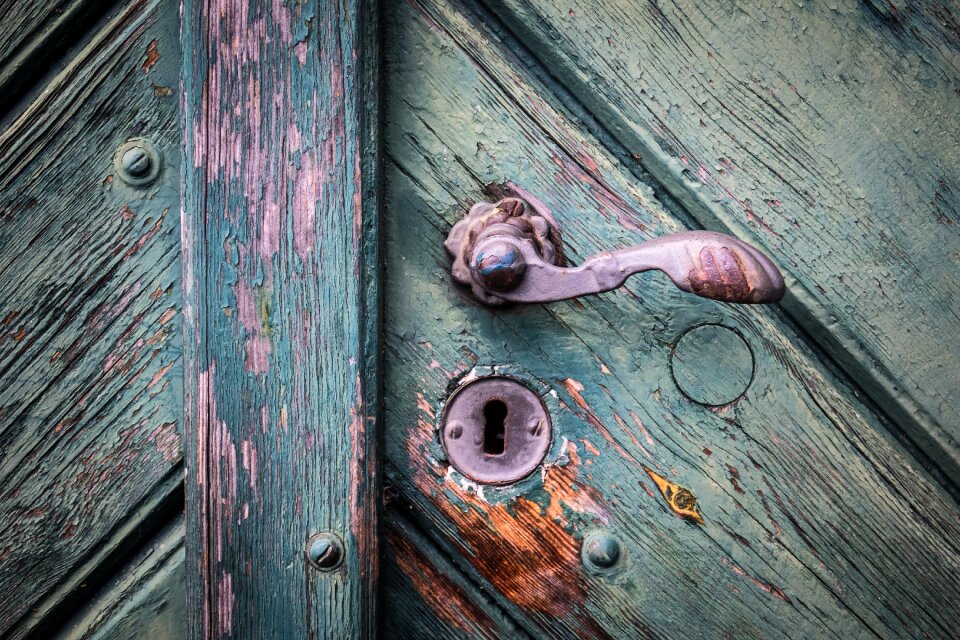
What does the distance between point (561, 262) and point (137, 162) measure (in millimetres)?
366

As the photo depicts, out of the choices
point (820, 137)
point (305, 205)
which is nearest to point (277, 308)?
point (305, 205)

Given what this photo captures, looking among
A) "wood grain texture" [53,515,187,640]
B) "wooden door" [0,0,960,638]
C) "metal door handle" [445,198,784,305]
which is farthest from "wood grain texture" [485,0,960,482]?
"wood grain texture" [53,515,187,640]

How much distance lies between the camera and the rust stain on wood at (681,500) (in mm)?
541

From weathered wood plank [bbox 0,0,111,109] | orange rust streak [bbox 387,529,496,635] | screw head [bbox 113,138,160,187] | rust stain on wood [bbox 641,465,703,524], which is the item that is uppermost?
weathered wood plank [bbox 0,0,111,109]

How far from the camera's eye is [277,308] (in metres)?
0.49

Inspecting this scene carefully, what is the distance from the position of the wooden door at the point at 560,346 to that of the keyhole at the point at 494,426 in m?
0.03

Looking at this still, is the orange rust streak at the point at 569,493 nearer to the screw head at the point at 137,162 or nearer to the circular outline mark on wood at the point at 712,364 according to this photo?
the circular outline mark on wood at the point at 712,364

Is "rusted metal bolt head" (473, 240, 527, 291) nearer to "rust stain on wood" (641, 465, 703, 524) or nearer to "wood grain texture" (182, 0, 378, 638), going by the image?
"wood grain texture" (182, 0, 378, 638)

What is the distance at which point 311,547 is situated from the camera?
496mm

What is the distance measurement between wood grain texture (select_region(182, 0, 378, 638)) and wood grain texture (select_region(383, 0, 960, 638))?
0.05 metres

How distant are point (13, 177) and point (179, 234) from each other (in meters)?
0.14

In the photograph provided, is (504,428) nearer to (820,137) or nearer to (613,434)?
(613,434)

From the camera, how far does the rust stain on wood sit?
541 mm

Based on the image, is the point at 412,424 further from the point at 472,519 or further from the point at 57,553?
the point at 57,553
